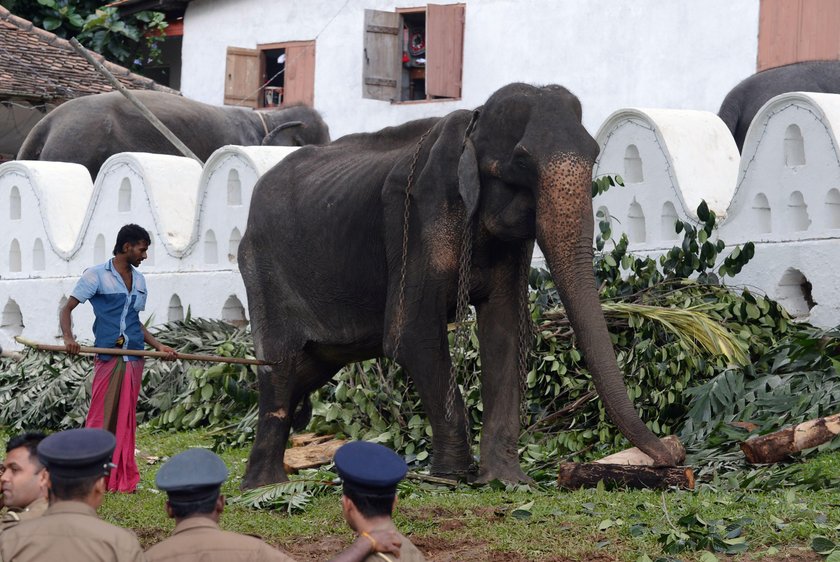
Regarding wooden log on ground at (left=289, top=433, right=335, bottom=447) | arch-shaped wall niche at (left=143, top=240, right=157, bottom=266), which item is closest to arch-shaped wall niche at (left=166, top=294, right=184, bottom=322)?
arch-shaped wall niche at (left=143, top=240, right=157, bottom=266)

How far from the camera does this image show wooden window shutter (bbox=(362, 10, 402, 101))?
23297 mm

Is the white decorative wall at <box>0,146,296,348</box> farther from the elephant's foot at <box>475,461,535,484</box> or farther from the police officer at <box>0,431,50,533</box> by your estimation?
the police officer at <box>0,431,50,533</box>

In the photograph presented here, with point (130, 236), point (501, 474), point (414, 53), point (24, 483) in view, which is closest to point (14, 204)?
point (130, 236)

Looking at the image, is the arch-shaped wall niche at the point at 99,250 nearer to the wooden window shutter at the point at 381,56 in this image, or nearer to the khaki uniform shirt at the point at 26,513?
the wooden window shutter at the point at 381,56

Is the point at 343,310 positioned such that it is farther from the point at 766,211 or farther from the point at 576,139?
the point at 766,211

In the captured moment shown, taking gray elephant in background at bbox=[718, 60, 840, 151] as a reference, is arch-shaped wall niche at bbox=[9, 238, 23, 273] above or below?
below

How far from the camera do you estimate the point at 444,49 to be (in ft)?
74.4

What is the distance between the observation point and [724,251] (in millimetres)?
10914

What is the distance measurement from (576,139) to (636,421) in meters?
1.44

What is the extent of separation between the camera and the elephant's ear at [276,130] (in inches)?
751

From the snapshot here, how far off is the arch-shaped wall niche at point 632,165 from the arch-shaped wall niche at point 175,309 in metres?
4.59

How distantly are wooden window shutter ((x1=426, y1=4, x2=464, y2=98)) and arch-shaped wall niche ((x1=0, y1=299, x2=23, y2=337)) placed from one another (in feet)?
27.6

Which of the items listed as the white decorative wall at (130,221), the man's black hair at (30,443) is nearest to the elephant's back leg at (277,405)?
the white decorative wall at (130,221)

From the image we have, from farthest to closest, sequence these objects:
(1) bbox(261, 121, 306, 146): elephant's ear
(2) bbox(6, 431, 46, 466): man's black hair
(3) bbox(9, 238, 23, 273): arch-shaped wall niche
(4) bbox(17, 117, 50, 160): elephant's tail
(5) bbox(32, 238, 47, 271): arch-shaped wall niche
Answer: (1) bbox(261, 121, 306, 146): elephant's ear, (4) bbox(17, 117, 50, 160): elephant's tail, (3) bbox(9, 238, 23, 273): arch-shaped wall niche, (5) bbox(32, 238, 47, 271): arch-shaped wall niche, (2) bbox(6, 431, 46, 466): man's black hair
